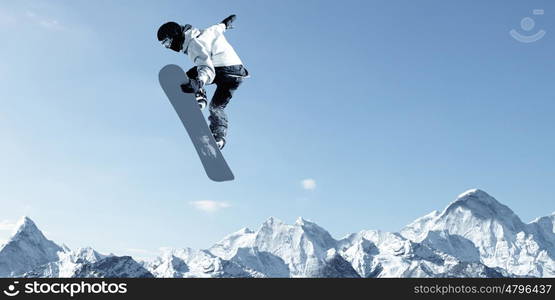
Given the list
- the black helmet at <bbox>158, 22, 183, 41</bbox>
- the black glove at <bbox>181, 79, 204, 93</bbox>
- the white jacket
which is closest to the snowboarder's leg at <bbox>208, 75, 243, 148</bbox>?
the white jacket

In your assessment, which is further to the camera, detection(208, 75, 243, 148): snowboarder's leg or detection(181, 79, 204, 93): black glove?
detection(208, 75, 243, 148): snowboarder's leg

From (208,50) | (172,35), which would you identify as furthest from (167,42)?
(208,50)

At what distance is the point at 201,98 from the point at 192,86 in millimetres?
415

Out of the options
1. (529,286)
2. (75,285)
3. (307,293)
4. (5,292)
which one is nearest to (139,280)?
(75,285)

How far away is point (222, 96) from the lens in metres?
13.1

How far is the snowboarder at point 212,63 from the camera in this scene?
11805 millimetres

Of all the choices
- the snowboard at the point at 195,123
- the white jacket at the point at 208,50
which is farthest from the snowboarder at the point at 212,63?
the snowboard at the point at 195,123

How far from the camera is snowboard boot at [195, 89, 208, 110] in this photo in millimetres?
11748

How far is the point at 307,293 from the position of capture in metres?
16.0

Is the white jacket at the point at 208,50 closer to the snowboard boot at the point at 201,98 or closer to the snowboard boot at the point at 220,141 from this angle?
the snowboard boot at the point at 201,98

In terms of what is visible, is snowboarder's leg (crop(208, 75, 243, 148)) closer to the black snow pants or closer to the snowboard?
the black snow pants

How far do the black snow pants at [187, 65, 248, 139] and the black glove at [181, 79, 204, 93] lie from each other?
123 cm

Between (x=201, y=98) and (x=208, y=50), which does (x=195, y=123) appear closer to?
(x=201, y=98)

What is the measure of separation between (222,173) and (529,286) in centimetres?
1077
